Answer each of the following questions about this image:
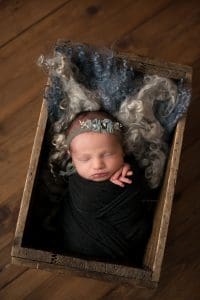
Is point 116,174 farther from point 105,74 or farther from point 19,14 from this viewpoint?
point 19,14

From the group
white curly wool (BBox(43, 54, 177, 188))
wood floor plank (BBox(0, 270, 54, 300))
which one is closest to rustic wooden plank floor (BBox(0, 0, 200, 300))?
wood floor plank (BBox(0, 270, 54, 300))

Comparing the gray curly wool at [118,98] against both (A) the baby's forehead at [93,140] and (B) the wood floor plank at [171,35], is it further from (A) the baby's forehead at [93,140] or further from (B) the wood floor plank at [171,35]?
(B) the wood floor plank at [171,35]

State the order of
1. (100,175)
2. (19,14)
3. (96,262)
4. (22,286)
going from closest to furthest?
(96,262) < (100,175) < (22,286) < (19,14)

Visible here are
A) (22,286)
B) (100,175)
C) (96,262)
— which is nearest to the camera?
(96,262)

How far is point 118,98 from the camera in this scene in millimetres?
1018

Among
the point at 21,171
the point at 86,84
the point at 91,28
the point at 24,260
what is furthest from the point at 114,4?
the point at 24,260

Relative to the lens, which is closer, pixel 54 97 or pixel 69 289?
pixel 54 97

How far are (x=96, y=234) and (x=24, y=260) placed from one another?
0.59ft

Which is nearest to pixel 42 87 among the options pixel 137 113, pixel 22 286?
pixel 137 113

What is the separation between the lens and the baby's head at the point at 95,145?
958 millimetres

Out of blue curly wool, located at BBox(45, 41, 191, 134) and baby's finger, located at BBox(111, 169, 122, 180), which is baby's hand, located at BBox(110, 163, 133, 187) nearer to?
baby's finger, located at BBox(111, 169, 122, 180)

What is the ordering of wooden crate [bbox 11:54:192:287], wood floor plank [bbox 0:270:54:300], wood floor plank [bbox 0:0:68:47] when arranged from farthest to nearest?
1. wood floor plank [bbox 0:0:68:47]
2. wood floor plank [bbox 0:270:54:300]
3. wooden crate [bbox 11:54:192:287]

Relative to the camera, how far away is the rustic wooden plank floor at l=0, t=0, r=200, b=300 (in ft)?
3.89

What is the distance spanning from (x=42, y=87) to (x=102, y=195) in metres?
0.39
